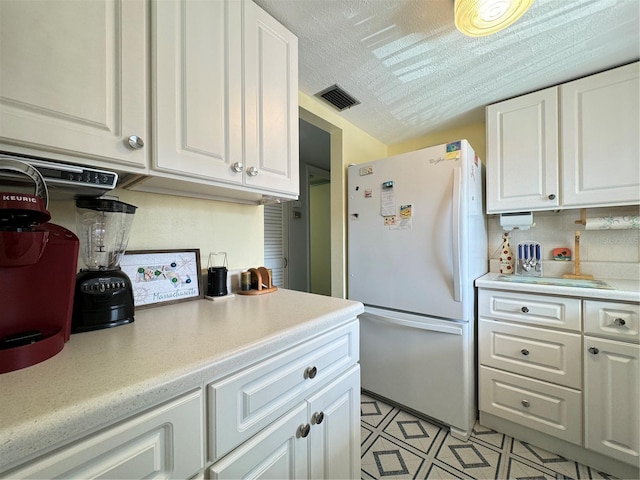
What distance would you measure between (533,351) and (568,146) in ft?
4.16

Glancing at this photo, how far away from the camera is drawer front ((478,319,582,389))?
1.36 meters

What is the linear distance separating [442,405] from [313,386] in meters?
1.29

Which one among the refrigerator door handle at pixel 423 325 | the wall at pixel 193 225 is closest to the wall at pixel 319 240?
the refrigerator door handle at pixel 423 325

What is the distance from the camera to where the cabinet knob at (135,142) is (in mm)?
715

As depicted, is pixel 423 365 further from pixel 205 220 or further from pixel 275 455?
pixel 205 220

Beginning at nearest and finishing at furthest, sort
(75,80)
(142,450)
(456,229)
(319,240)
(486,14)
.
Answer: (142,450) < (75,80) < (486,14) < (456,229) < (319,240)

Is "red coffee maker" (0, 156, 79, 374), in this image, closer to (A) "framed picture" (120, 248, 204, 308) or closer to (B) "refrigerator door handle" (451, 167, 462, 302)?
(A) "framed picture" (120, 248, 204, 308)

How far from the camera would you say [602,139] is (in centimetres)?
147

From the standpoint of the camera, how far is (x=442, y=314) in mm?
1573

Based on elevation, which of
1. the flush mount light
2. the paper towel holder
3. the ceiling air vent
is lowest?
the paper towel holder

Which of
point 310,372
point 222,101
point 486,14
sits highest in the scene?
point 486,14

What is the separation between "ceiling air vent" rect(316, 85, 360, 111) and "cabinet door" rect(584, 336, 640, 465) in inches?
78.0

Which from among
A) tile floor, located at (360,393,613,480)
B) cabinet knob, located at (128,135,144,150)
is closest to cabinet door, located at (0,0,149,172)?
cabinet knob, located at (128,135,144,150)

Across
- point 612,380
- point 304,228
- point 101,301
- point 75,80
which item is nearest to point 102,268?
point 101,301
